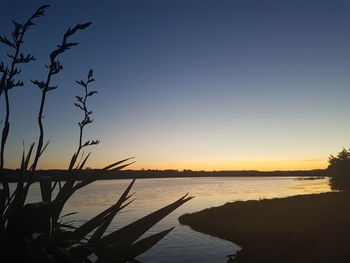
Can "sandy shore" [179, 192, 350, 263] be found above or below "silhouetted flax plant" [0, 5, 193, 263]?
below

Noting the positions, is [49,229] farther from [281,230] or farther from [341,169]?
[341,169]

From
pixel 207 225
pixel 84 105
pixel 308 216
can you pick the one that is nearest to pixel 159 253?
pixel 207 225

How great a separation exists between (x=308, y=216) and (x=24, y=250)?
106 ft

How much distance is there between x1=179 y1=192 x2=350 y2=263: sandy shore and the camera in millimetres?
19011

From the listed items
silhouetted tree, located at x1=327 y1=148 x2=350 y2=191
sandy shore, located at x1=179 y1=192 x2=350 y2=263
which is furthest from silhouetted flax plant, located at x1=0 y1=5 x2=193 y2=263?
silhouetted tree, located at x1=327 y1=148 x2=350 y2=191

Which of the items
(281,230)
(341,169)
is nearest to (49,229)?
(281,230)

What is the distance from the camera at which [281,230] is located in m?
26.6

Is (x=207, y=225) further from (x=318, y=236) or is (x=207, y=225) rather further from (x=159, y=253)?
(x=318, y=236)

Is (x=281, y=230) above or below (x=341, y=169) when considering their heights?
below

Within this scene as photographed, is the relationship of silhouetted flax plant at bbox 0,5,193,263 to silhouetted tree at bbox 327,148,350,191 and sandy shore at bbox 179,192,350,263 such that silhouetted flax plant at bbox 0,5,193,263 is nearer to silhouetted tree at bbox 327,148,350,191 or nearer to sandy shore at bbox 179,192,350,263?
sandy shore at bbox 179,192,350,263

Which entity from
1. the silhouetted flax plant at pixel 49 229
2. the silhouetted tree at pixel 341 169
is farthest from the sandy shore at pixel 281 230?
the silhouetted flax plant at pixel 49 229

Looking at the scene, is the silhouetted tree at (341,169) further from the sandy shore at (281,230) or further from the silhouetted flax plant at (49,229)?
the silhouetted flax plant at (49,229)

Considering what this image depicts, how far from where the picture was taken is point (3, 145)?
1769 millimetres

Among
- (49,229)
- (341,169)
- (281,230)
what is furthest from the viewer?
(341,169)
